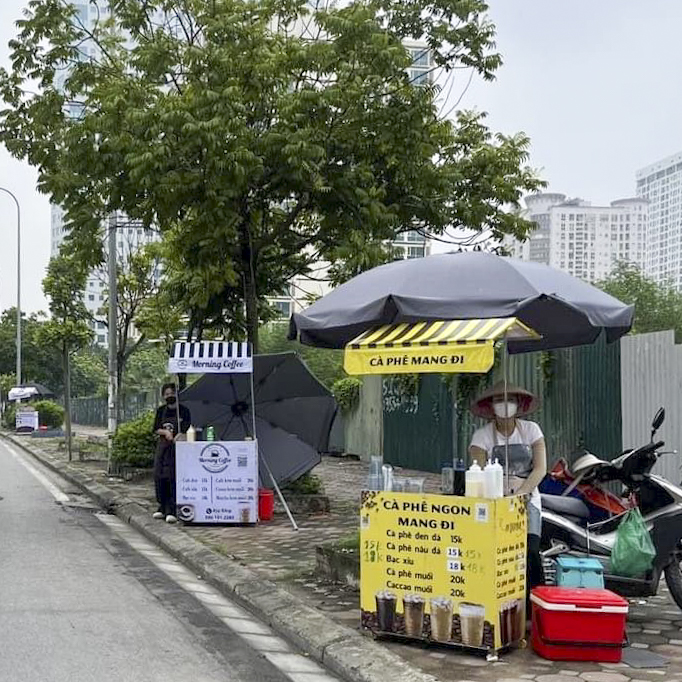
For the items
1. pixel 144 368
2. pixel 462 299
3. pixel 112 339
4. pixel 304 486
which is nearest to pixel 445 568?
pixel 462 299

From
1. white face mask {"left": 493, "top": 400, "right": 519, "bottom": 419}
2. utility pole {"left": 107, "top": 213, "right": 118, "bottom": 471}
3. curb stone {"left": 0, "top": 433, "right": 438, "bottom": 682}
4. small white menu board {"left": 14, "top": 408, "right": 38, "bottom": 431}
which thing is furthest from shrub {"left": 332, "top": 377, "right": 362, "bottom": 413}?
small white menu board {"left": 14, "top": 408, "right": 38, "bottom": 431}

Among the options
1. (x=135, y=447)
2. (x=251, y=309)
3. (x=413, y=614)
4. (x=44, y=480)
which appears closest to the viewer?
(x=413, y=614)

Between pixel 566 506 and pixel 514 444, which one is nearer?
pixel 514 444

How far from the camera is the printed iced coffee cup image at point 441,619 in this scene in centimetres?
585

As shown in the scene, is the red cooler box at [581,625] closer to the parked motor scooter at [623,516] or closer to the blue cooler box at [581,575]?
the blue cooler box at [581,575]

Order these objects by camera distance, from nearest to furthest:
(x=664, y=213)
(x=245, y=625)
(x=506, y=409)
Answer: (x=506, y=409), (x=245, y=625), (x=664, y=213)

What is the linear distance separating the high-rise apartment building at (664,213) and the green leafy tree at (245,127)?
39.7m

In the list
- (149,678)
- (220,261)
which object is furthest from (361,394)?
(149,678)

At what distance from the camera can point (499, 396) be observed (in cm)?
661

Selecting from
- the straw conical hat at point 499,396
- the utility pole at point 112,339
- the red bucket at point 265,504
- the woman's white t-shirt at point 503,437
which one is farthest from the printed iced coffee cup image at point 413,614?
the utility pole at point 112,339

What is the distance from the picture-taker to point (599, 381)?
12250 mm

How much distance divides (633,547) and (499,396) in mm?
1347

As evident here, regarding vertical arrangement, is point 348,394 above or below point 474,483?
above

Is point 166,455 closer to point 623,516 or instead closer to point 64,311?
point 623,516
